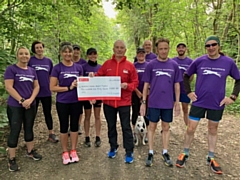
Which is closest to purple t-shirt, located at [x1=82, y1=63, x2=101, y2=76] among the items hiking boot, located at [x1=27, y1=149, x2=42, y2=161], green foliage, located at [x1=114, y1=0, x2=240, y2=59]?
hiking boot, located at [x1=27, y1=149, x2=42, y2=161]

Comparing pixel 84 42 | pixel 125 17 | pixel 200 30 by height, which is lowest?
pixel 84 42

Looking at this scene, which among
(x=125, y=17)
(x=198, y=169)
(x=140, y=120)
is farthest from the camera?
(x=125, y=17)

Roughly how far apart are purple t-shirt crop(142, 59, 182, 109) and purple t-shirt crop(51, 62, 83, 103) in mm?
1437

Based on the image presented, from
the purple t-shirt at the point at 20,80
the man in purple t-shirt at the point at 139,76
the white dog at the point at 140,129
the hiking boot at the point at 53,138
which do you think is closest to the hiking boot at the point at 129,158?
the white dog at the point at 140,129

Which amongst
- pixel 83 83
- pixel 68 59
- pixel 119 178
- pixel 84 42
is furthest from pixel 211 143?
pixel 84 42

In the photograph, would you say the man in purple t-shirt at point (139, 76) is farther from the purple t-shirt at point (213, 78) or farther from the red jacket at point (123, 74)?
the purple t-shirt at point (213, 78)

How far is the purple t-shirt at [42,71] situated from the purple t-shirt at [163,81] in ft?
7.51

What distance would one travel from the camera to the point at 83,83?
12.8 feet

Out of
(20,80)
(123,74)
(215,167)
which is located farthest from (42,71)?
(215,167)

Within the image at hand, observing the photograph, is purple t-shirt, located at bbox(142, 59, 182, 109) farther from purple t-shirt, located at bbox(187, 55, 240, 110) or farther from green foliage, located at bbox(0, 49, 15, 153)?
green foliage, located at bbox(0, 49, 15, 153)

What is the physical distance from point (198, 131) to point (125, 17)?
13979 mm

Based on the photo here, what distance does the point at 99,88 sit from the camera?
13.1ft

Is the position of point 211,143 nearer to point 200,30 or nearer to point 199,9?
point 199,9

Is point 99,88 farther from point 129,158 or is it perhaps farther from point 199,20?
point 199,20
